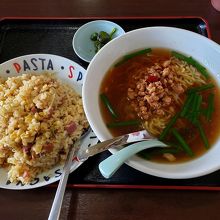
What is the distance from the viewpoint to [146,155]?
121 centimetres

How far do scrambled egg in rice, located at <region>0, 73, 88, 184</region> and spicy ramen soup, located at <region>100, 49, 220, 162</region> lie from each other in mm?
191

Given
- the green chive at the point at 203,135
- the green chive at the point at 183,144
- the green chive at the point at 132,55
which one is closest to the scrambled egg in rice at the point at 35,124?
the green chive at the point at 132,55

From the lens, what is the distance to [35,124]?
1272mm

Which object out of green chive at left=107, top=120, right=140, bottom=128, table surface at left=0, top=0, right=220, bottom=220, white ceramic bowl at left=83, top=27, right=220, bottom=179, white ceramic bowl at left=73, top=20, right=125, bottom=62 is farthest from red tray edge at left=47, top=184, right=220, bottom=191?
white ceramic bowl at left=73, top=20, right=125, bottom=62

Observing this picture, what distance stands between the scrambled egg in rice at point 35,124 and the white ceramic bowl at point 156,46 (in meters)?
0.17

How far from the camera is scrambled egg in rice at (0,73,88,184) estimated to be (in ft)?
4.13

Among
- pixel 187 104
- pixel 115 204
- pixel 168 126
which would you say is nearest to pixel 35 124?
pixel 115 204

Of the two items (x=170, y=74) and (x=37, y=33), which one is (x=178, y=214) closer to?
(x=170, y=74)

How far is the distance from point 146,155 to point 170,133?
0.62 ft

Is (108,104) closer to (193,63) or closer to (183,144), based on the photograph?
(183,144)

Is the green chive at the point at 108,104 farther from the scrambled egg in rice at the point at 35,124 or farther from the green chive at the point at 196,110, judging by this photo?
the green chive at the point at 196,110

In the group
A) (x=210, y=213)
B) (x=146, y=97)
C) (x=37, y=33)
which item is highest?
(x=37, y=33)

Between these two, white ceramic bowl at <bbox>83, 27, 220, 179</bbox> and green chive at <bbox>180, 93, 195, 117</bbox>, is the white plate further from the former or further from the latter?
green chive at <bbox>180, 93, 195, 117</bbox>

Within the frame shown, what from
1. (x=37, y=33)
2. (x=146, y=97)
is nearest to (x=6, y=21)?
(x=37, y=33)
